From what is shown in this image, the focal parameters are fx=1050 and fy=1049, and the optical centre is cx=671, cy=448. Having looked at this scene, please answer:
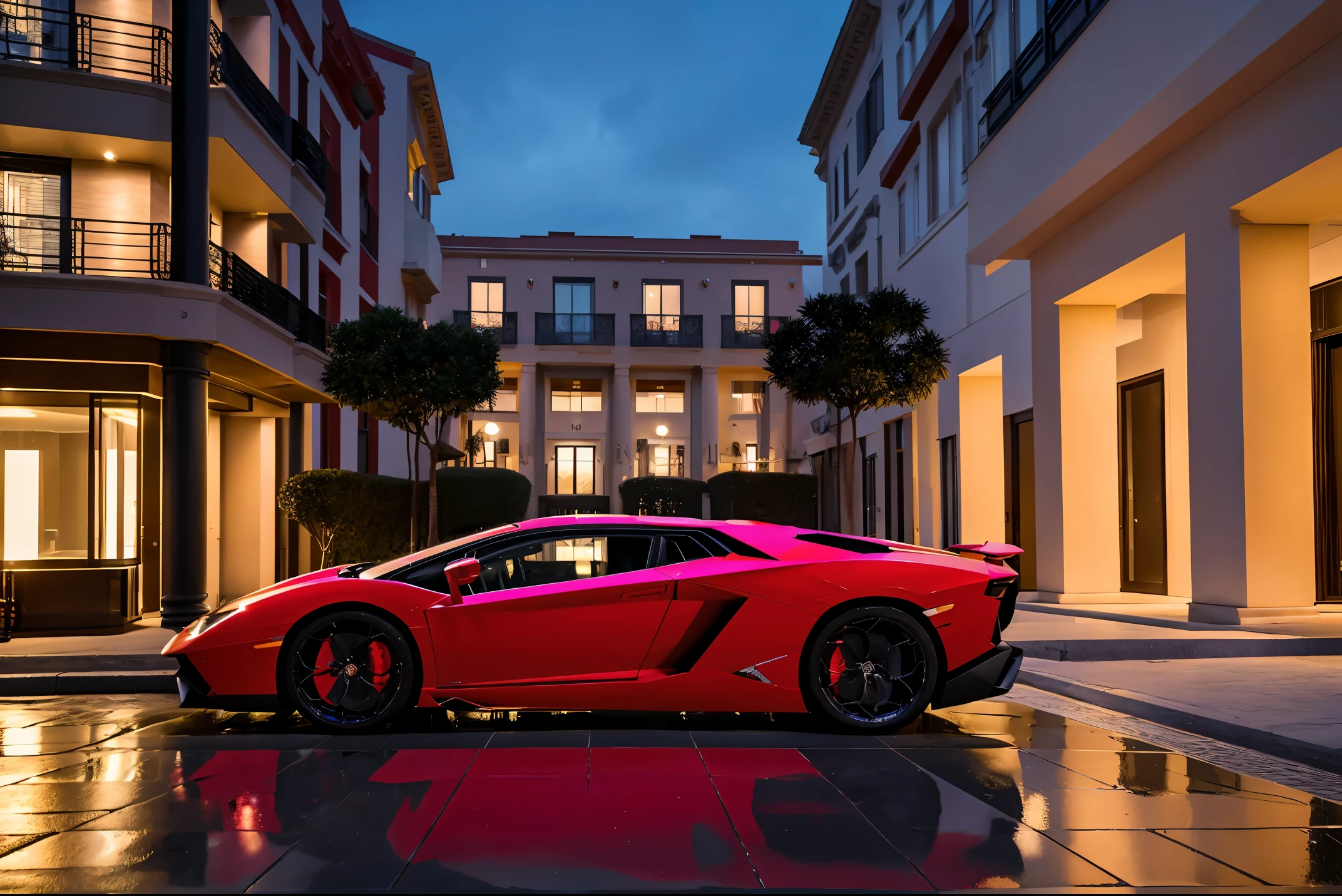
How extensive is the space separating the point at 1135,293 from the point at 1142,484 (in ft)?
9.38

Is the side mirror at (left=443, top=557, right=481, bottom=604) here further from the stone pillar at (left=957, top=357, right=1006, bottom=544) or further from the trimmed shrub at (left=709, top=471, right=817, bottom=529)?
the trimmed shrub at (left=709, top=471, right=817, bottom=529)

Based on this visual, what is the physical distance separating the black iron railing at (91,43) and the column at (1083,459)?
40.1 feet

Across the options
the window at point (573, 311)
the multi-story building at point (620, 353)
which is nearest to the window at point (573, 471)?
the multi-story building at point (620, 353)

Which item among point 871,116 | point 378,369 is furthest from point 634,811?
point 871,116

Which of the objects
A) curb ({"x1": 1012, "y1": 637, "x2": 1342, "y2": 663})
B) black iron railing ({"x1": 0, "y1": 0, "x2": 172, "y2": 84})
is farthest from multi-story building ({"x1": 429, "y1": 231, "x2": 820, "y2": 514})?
curb ({"x1": 1012, "y1": 637, "x2": 1342, "y2": 663})

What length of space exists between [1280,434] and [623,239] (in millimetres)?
36082

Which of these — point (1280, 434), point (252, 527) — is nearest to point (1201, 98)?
point (1280, 434)

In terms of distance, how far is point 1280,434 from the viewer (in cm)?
948

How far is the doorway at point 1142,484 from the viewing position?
14133mm

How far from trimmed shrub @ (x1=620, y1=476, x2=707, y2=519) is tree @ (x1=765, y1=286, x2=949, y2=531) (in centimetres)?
1389

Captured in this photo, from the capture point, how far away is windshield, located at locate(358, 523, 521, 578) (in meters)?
6.04

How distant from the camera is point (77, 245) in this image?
13523 mm

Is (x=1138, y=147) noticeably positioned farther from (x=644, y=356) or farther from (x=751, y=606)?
(x=644, y=356)

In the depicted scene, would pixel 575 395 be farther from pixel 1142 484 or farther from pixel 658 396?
pixel 1142 484
